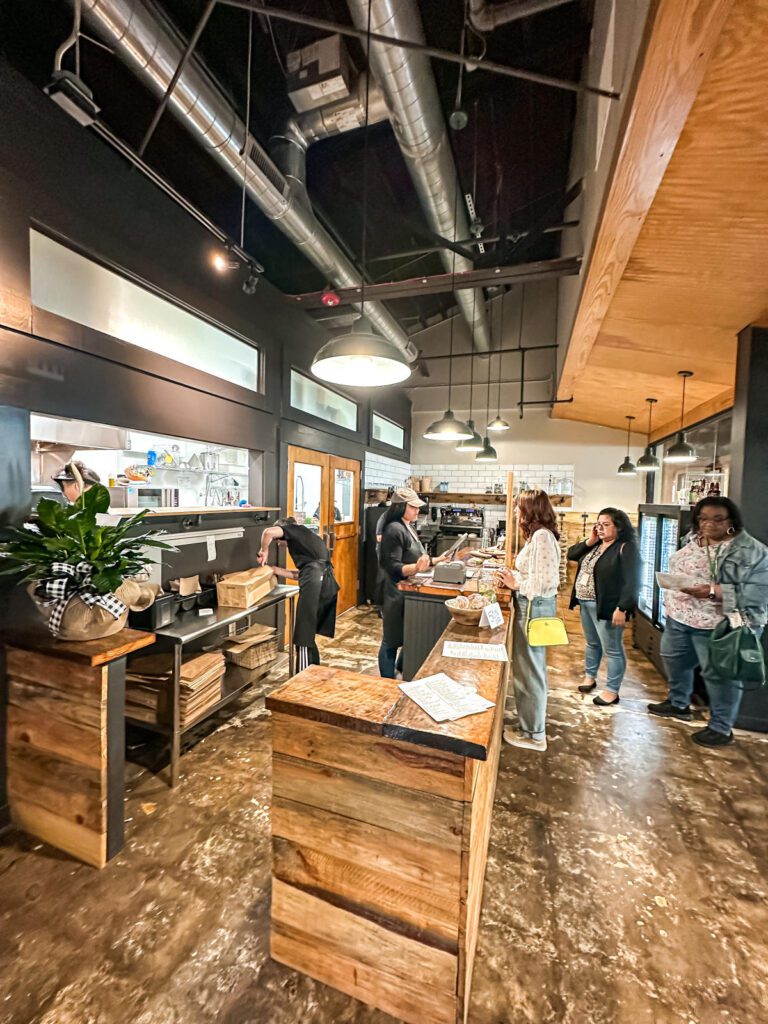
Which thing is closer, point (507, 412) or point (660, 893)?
point (660, 893)

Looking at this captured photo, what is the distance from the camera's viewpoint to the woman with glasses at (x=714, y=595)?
108 inches

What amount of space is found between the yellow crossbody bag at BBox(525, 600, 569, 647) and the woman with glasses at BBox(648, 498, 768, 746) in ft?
3.82

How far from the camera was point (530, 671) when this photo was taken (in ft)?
8.75

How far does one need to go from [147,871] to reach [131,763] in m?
0.86

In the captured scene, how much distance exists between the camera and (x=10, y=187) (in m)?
1.95

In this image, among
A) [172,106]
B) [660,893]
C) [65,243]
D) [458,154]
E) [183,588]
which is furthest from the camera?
[458,154]

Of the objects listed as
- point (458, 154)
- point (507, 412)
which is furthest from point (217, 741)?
point (507, 412)

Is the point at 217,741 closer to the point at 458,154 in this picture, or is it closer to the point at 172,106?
the point at 172,106

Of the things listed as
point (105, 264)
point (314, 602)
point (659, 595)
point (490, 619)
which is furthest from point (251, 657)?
point (659, 595)

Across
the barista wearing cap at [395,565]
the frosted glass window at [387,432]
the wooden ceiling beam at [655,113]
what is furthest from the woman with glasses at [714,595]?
the frosted glass window at [387,432]

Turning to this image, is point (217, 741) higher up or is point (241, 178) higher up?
point (241, 178)

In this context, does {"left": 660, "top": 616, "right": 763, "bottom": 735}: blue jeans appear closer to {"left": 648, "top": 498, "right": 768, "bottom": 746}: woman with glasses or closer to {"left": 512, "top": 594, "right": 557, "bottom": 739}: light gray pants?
{"left": 648, "top": 498, "right": 768, "bottom": 746}: woman with glasses

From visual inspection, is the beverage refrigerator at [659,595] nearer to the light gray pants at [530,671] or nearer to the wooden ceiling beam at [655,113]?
the light gray pants at [530,671]

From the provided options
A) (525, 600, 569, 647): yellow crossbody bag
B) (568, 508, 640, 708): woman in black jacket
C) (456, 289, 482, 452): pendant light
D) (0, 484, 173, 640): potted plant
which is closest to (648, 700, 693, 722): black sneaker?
(568, 508, 640, 708): woman in black jacket
